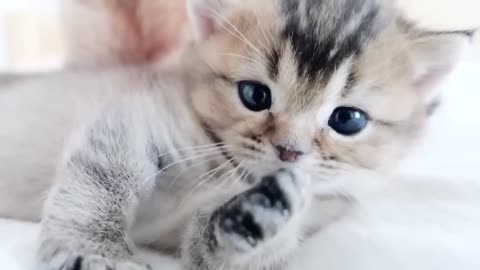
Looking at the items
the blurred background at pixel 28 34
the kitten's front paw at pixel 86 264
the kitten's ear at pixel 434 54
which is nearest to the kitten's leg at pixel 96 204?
the kitten's front paw at pixel 86 264

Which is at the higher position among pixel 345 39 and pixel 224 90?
pixel 345 39

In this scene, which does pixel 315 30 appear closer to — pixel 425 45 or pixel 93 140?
pixel 425 45

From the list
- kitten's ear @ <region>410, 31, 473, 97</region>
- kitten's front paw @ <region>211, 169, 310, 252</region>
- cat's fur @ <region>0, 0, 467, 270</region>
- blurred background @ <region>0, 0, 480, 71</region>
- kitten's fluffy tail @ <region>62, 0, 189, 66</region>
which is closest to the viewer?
kitten's front paw @ <region>211, 169, 310, 252</region>

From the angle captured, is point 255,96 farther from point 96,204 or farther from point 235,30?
point 96,204

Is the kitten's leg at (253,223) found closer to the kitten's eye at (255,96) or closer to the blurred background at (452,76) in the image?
the kitten's eye at (255,96)

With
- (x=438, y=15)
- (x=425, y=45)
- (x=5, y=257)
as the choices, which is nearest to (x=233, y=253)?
(x=5, y=257)

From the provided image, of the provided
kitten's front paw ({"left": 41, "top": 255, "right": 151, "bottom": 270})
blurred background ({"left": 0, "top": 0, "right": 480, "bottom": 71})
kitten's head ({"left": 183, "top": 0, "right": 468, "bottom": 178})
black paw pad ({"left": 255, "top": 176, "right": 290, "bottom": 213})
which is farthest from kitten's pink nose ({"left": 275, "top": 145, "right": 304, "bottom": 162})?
blurred background ({"left": 0, "top": 0, "right": 480, "bottom": 71})

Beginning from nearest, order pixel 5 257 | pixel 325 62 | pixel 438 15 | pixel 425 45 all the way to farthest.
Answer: pixel 5 257, pixel 325 62, pixel 425 45, pixel 438 15

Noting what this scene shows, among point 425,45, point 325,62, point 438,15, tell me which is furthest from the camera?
point 438,15

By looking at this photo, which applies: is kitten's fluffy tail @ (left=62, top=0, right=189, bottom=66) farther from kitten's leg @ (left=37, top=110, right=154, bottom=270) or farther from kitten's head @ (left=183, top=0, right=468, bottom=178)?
kitten's leg @ (left=37, top=110, right=154, bottom=270)
